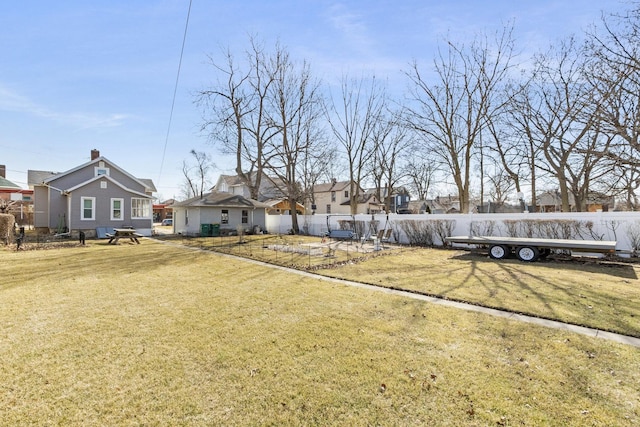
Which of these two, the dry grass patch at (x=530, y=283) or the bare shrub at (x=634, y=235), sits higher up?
the bare shrub at (x=634, y=235)

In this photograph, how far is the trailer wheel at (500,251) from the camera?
1193 cm

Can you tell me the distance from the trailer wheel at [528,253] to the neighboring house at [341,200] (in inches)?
1313

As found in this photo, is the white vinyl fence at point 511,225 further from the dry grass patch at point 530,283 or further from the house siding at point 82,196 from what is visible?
the house siding at point 82,196

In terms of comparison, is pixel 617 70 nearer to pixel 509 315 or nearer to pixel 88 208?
pixel 509 315

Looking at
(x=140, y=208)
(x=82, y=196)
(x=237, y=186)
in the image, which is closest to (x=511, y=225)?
(x=140, y=208)

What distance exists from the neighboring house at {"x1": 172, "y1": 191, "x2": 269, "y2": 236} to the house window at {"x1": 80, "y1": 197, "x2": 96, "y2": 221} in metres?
5.60

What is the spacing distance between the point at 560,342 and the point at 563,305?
2.11 metres

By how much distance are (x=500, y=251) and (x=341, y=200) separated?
3551 centimetres

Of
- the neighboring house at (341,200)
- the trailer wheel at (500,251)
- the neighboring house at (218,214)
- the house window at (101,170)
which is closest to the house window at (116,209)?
the house window at (101,170)

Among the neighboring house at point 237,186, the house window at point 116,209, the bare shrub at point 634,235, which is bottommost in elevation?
the bare shrub at point 634,235

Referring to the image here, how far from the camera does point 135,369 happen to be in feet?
11.5

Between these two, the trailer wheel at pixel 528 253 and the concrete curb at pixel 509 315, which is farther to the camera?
the trailer wheel at pixel 528 253

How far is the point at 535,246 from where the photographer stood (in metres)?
11.1

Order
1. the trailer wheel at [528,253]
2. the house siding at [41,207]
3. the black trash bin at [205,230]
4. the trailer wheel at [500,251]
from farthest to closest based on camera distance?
the black trash bin at [205,230], the house siding at [41,207], the trailer wheel at [500,251], the trailer wheel at [528,253]
